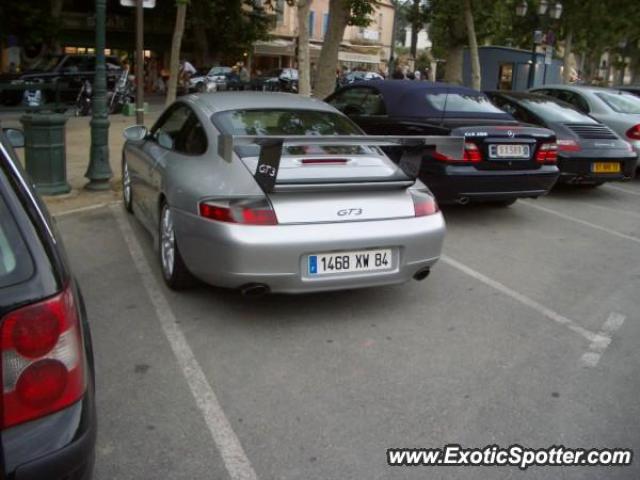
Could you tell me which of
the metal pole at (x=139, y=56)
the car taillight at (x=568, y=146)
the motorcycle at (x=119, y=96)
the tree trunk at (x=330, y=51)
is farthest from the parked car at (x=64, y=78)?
the car taillight at (x=568, y=146)

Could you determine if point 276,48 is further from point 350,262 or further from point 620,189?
point 350,262

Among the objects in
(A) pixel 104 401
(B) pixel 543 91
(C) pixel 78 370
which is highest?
(B) pixel 543 91

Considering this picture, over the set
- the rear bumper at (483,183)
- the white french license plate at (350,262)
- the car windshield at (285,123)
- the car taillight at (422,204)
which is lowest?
the white french license plate at (350,262)

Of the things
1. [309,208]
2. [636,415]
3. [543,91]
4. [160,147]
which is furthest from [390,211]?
[543,91]

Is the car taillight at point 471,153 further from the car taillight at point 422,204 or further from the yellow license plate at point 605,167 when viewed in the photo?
the yellow license plate at point 605,167

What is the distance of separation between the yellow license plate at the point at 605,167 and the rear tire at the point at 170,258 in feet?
20.4

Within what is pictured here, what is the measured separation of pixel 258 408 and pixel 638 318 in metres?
2.98

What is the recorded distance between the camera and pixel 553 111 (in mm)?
9164

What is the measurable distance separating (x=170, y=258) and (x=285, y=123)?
1348mm

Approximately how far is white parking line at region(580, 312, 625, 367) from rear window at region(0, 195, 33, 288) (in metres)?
3.19

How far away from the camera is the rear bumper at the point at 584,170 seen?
338 inches

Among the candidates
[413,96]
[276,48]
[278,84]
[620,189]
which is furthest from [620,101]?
[276,48]

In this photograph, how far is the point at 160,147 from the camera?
532 cm

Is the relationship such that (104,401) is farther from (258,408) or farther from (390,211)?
(390,211)
